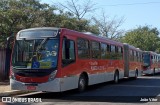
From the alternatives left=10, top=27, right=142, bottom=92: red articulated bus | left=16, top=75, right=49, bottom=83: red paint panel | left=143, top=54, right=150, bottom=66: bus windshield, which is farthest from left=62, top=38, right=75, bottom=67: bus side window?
left=143, top=54, right=150, bottom=66: bus windshield

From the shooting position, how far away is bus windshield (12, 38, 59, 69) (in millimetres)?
13883

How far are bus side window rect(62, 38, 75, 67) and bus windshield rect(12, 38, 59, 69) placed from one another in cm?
44

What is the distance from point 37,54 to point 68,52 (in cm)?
140

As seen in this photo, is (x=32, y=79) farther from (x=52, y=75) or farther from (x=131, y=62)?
(x=131, y=62)

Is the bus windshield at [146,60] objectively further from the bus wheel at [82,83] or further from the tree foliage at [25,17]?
the bus wheel at [82,83]

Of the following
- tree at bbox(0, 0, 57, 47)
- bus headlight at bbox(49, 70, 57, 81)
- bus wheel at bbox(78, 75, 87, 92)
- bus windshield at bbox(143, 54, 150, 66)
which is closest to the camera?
bus headlight at bbox(49, 70, 57, 81)

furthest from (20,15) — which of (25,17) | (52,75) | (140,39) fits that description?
(140,39)

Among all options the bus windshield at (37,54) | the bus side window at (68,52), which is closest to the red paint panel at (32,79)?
the bus windshield at (37,54)

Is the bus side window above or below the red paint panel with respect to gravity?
above

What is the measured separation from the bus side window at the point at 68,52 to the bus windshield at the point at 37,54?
1.43 feet

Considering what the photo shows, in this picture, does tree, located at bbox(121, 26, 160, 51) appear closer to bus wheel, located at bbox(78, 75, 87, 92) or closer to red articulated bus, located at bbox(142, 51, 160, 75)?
red articulated bus, located at bbox(142, 51, 160, 75)

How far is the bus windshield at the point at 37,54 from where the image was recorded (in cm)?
1388

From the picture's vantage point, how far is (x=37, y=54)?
14.1m

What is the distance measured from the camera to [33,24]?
91.0 ft
